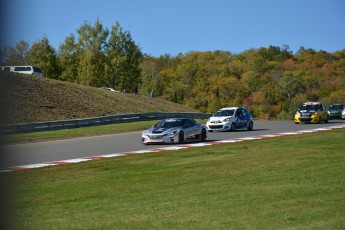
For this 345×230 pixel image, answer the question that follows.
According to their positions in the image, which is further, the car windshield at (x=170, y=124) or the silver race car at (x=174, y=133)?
the car windshield at (x=170, y=124)

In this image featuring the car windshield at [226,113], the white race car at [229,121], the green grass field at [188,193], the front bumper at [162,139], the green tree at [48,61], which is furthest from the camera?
the green tree at [48,61]

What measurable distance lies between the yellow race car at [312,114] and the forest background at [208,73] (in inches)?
792

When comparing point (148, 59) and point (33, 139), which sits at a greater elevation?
point (148, 59)

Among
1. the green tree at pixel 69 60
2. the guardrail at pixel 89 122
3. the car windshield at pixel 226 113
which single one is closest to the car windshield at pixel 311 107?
the car windshield at pixel 226 113

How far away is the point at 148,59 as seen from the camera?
156 metres

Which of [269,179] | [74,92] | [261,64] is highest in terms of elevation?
[261,64]

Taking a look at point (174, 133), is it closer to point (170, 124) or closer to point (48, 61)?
point (170, 124)

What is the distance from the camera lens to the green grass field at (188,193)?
7668mm

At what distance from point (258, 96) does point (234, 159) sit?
3635 inches

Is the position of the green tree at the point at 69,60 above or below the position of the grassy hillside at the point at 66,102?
above

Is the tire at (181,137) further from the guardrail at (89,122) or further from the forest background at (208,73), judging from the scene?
the forest background at (208,73)

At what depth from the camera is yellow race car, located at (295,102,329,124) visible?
4069cm

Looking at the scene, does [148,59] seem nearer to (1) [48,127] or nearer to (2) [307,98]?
(2) [307,98]

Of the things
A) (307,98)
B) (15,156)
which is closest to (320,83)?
(307,98)
